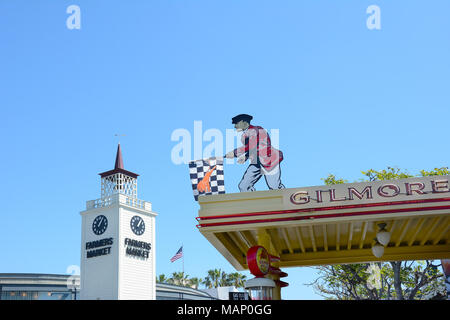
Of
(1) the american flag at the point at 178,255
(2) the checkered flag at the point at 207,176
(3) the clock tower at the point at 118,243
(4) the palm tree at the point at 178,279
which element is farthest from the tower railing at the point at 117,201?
(2) the checkered flag at the point at 207,176

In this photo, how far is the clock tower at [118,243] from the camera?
191ft

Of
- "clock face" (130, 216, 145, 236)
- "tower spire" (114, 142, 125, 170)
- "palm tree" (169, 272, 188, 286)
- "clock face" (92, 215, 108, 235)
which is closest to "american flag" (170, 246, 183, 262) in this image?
"clock face" (130, 216, 145, 236)

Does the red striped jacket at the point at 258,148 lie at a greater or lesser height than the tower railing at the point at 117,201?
lesser

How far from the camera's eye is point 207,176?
14055 mm

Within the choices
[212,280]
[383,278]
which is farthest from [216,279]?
[383,278]

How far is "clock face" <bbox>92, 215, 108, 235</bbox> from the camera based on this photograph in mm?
60250

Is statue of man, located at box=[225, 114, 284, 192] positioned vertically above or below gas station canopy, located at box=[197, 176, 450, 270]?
above

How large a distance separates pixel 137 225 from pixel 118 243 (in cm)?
403

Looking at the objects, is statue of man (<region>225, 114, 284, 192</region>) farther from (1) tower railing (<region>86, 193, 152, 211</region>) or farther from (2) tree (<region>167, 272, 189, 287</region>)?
(2) tree (<region>167, 272, 189, 287</region>)

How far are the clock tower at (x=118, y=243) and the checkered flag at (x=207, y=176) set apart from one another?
45.0m

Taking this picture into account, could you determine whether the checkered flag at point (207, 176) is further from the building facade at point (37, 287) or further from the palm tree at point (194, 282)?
the palm tree at point (194, 282)
